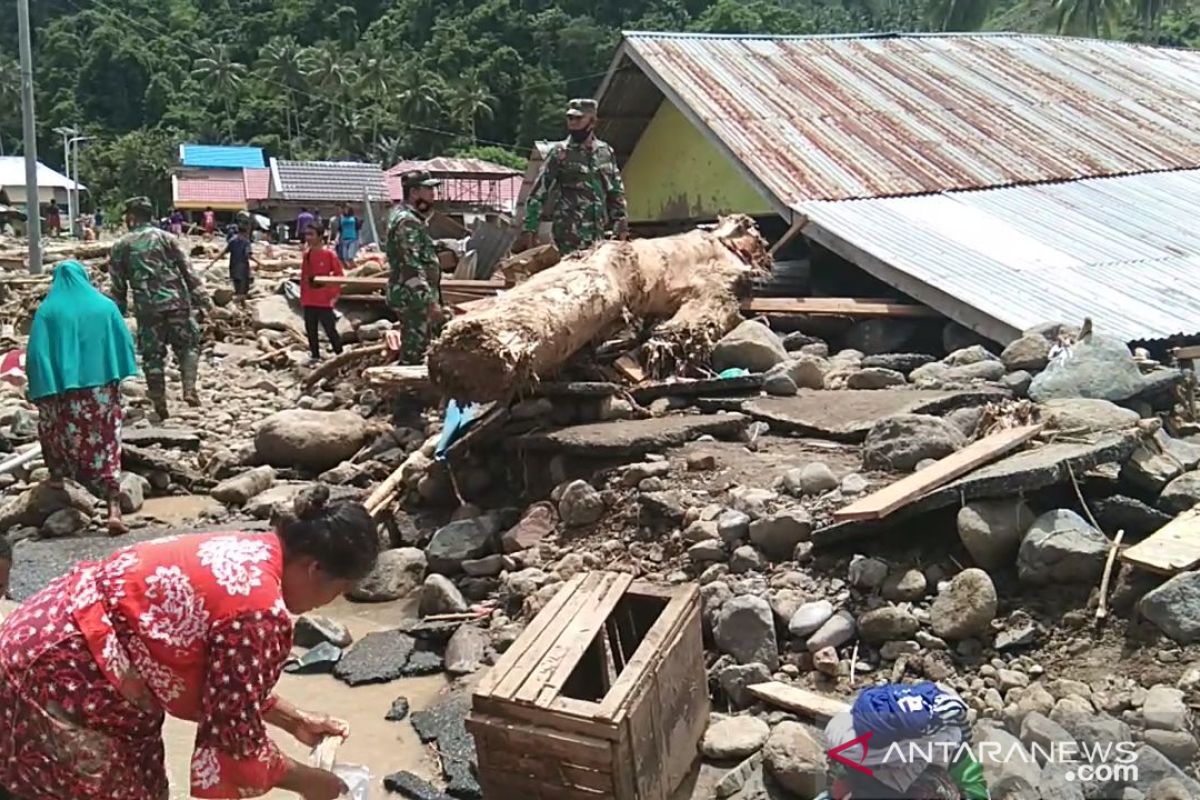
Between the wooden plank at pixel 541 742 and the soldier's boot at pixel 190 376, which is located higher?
the wooden plank at pixel 541 742

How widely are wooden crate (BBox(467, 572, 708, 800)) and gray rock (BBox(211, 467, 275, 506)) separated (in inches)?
151

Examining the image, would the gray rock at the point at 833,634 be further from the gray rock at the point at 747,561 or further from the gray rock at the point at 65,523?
the gray rock at the point at 65,523

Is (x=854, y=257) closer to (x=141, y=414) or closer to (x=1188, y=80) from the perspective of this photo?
(x=141, y=414)

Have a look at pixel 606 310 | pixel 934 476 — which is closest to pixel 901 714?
pixel 934 476

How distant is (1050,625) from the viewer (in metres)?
3.81

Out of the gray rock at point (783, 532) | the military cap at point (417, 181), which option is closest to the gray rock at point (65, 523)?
the military cap at point (417, 181)

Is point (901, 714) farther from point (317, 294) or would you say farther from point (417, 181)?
point (317, 294)

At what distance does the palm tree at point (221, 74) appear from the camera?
6700 cm

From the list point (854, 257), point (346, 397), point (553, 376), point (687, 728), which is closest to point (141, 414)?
point (346, 397)

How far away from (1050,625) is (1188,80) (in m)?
14.3

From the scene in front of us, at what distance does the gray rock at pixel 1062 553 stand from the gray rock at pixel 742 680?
104cm

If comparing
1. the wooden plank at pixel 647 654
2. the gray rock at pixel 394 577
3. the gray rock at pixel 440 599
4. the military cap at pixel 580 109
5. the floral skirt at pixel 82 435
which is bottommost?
the gray rock at pixel 394 577

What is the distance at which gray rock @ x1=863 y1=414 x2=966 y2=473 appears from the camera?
16.0 feet

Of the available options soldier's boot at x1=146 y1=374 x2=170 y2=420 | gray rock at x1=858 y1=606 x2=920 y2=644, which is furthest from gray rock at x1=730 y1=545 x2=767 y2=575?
soldier's boot at x1=146 y1=374 x2=170 y2=420
